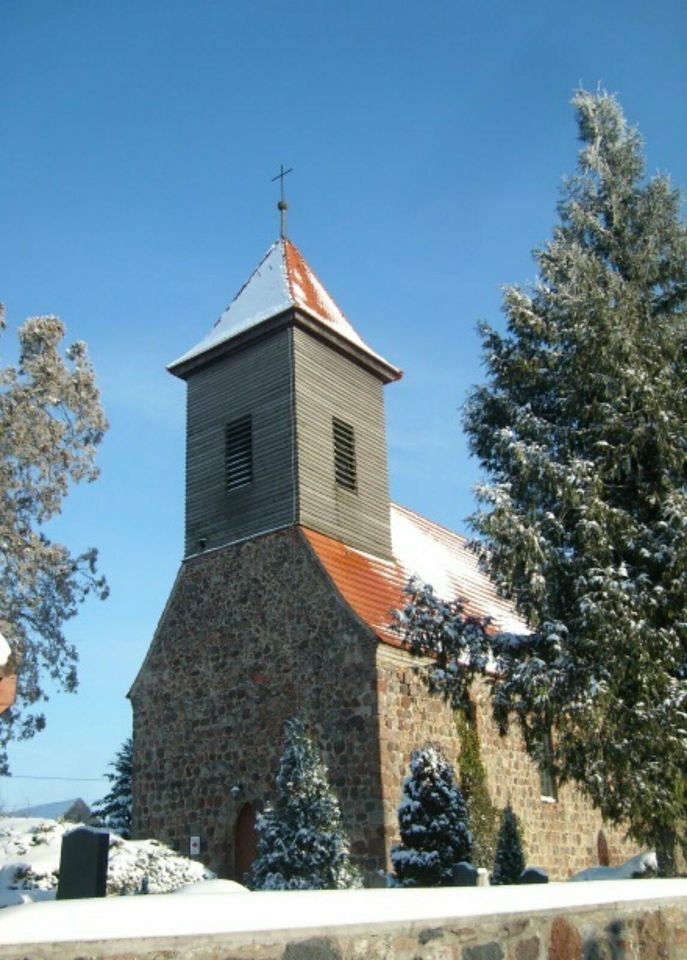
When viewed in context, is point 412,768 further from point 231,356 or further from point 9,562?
point 9,562

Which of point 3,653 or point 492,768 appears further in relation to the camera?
point 492,768

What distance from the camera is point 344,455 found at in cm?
2038

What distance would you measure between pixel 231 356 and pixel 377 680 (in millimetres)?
8317

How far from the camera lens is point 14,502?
22016 millimetres

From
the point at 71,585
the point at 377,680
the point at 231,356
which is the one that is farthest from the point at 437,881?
the point at 71,585

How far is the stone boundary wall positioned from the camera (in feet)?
9.07

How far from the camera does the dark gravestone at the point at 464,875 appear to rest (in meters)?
11.8

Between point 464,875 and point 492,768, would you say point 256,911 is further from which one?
point 492,768

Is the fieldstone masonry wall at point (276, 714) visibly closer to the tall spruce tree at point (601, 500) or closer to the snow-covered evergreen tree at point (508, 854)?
the snow-covered evergreen tree at point (508, 854)

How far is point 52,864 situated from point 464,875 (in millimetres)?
5008

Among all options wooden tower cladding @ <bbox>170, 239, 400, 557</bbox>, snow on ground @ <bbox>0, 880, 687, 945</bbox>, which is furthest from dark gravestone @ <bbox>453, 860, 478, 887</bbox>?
snow on ground @ <bbox>0, 880, 687, 945</bbox>

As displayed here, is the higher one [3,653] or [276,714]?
[276,714]

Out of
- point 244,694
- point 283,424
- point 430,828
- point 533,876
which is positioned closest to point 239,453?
point 283,424

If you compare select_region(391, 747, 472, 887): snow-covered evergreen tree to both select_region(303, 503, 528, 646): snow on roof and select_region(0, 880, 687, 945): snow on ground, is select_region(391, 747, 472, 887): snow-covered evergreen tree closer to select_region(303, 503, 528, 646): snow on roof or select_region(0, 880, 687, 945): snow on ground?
select_region(303, 503, 528, 646): snow on roof
